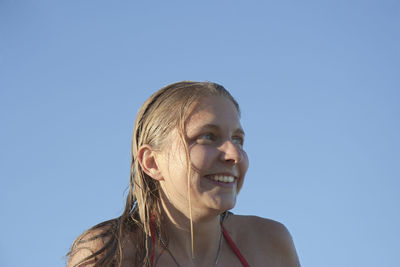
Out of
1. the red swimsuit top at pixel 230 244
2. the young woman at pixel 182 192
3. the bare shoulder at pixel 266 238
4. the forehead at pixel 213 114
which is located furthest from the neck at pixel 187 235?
the forehead at pixel 213 114

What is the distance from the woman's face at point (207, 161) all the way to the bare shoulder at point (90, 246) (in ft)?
2.06

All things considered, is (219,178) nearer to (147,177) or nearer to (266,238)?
(147,177)

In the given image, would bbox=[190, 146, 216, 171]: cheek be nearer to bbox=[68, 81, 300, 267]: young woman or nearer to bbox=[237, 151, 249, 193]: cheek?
bbox=[68, 81, 300, 267]: young woman

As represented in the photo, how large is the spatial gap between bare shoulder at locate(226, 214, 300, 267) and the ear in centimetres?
100

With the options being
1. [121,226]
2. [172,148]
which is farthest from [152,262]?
[172,148]

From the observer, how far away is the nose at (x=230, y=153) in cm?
395

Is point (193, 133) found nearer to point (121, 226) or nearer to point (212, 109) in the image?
point (212, 109)

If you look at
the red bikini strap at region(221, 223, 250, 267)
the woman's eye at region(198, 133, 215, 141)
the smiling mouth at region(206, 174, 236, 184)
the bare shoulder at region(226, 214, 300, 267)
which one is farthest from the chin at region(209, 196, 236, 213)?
the bare shoulder at region(226, 214, 300, 267)

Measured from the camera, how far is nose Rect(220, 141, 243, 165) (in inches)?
156

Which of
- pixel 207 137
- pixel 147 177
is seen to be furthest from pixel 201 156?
pixel 147 177

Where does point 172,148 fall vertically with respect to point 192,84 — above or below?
below

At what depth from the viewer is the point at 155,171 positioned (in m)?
4.30

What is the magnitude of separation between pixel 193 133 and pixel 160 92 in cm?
76

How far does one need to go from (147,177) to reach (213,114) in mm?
896
